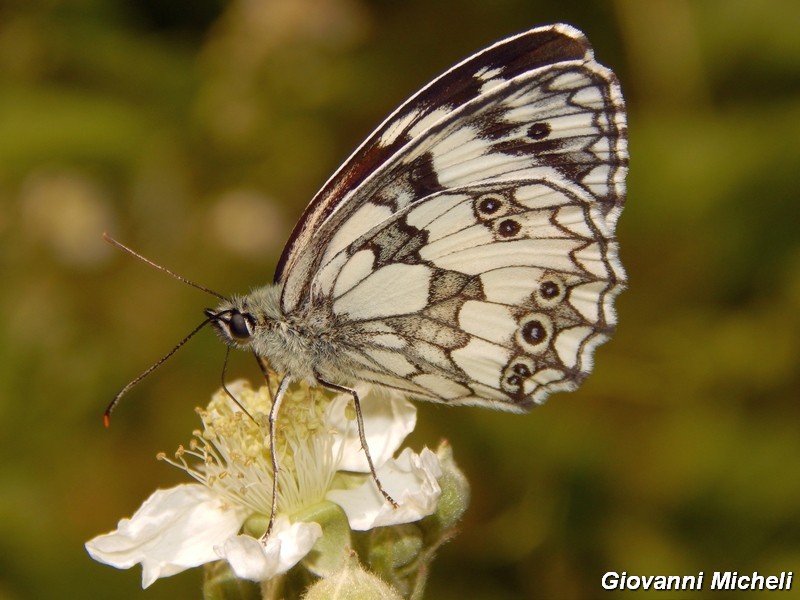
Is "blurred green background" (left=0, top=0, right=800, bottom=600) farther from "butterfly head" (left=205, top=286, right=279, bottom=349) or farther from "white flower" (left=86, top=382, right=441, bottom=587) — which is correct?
"butterfly head" (left=205, top=286, right=279, bottom=349)

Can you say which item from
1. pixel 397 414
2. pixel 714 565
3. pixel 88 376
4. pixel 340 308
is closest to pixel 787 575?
pixel 714 565

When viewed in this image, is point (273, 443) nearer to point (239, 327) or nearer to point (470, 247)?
point (239, 327)

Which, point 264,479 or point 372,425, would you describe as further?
point 372,425

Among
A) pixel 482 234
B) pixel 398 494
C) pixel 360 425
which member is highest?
pixel 482 234

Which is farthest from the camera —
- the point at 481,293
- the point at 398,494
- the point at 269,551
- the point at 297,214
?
the point at 297,214

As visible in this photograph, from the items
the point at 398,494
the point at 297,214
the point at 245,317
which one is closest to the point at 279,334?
the point at 245,317

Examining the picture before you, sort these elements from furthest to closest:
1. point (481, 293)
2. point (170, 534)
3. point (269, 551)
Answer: point (481, 293) < point (170, 534) < point (269, 551)

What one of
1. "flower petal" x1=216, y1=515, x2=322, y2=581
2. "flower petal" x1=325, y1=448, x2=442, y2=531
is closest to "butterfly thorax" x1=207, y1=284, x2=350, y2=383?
"flower petal" x1=325, y1=448, x2=442, y2=531

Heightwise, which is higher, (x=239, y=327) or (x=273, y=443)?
(x=239, y=327)
